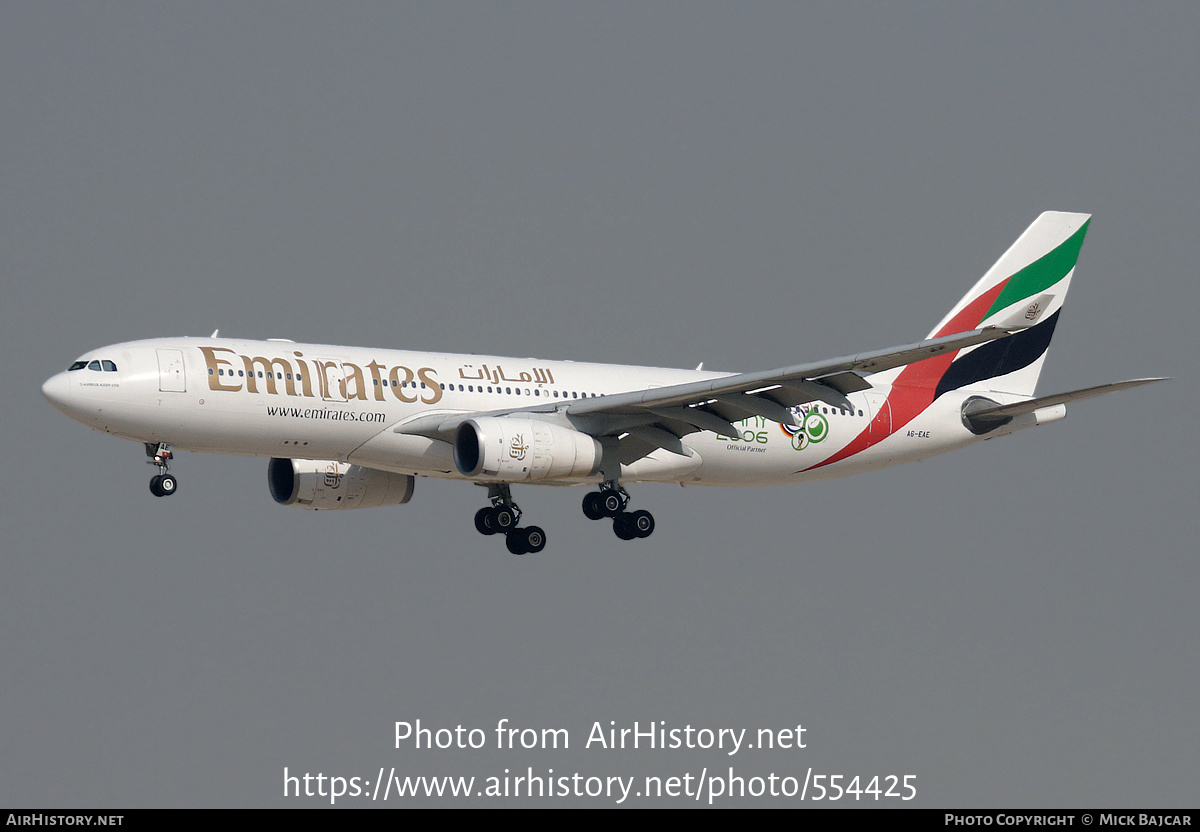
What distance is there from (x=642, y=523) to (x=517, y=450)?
5.65 meters

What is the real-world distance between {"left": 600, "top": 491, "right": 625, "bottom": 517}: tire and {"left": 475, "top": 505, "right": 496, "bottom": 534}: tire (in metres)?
3.62

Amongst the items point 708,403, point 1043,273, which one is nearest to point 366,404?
point 708,403

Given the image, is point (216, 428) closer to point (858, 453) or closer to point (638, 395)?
point (638, 395)

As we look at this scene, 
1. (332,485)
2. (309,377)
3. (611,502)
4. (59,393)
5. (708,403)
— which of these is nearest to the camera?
(59,393)

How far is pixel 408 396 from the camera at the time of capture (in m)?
41.5

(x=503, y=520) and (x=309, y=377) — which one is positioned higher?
(x=309, y=377)

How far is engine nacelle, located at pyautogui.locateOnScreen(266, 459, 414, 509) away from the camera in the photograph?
152 feet

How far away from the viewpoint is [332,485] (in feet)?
153

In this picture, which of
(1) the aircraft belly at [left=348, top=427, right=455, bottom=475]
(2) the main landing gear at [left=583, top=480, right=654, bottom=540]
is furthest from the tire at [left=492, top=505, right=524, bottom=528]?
(1) the aircraft belly at [left=348, top=427, right=455, bottom=475]

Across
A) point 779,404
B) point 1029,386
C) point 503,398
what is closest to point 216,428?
point 503,398

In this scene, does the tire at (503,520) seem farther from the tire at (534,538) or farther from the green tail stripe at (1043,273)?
the green tail stripe at (1043,273)

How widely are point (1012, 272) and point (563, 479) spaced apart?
16930mm

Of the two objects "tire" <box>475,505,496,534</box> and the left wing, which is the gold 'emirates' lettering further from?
"tire" <box>475,505,496,534</box>

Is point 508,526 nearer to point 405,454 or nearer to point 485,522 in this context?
point 485,522
